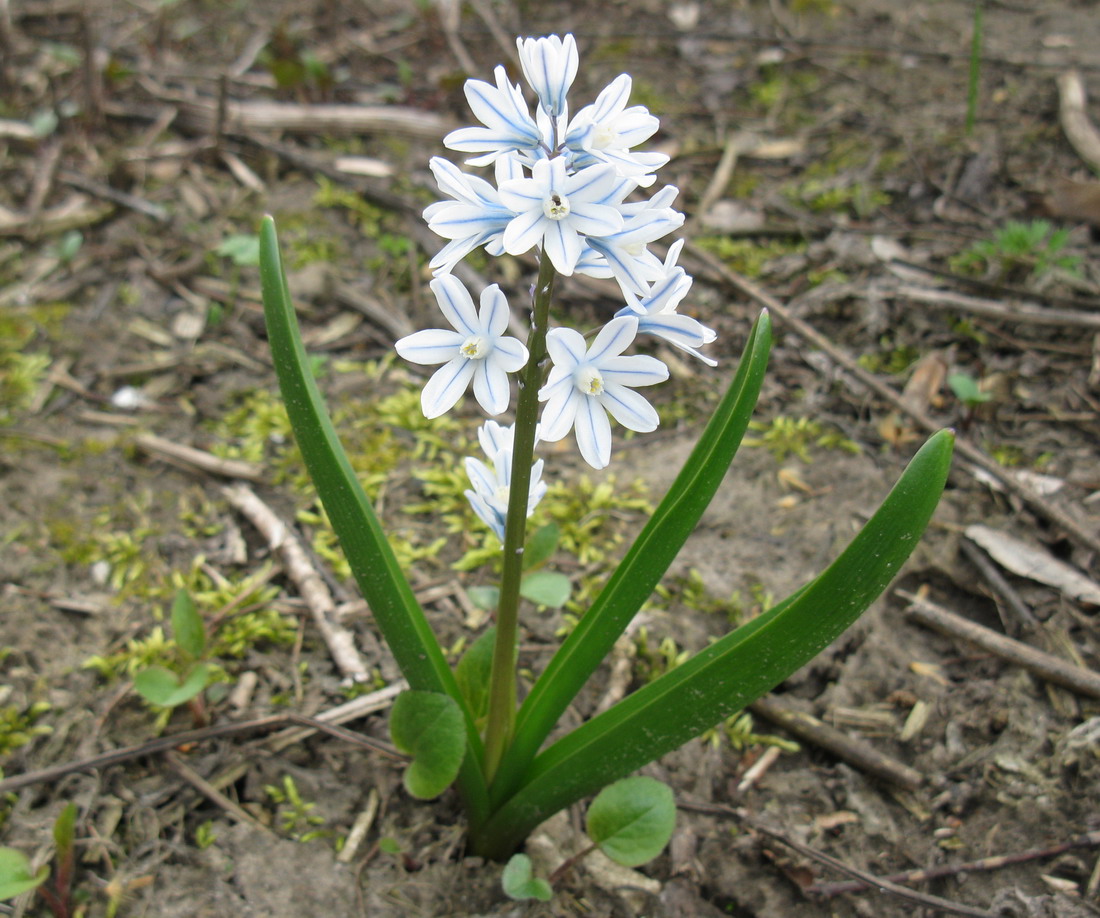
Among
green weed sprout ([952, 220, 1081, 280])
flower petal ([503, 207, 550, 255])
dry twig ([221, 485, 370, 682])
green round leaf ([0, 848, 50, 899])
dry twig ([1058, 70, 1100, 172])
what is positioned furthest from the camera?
dry twig ([1058, 70, 1100, 172])

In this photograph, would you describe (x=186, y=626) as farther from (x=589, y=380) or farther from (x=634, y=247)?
(x=634, y=247)

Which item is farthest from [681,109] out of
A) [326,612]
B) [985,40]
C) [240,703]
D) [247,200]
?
[240,703]

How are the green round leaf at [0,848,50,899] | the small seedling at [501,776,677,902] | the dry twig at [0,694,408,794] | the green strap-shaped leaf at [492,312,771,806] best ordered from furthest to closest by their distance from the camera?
the dry twig at [0,694,408,794] → the small seedling at [501,776,677,902] → the green round leaf at [0,848,50,899] → the green strap-shaped leaf at [492,312,771,806]

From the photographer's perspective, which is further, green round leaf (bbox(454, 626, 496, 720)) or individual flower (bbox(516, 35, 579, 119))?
green round leaf (bbox(454, 626, 496, 720))

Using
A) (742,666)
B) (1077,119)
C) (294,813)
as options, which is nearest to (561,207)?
(742,666)

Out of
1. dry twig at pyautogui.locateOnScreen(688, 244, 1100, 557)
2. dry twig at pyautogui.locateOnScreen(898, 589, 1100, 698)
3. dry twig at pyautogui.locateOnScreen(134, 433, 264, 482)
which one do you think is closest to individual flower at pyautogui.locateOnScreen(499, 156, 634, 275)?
dry twig at pyautogui.locateOnScreen(898, 589, 1100, 698)

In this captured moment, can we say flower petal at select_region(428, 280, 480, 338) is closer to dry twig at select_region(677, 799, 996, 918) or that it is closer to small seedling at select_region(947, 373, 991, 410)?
dry twig at select_region(677, 799, 996, 918)

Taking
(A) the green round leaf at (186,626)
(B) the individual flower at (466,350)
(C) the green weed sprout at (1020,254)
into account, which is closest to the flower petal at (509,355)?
(B) the individual flower at (466,350)

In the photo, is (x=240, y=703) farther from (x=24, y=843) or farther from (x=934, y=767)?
(x=934, y=767)
